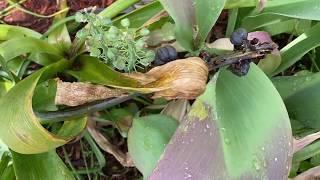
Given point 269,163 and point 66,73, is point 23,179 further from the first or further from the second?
point 269,163

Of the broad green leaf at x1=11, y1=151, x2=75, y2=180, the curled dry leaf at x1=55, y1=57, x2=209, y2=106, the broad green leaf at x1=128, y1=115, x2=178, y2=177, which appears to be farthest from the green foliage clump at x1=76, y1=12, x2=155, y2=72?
the broad green leaf at x1=11, y1=151, x2=75, y2=180

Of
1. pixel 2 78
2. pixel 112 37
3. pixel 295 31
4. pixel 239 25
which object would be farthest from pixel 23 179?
pixel 295 31

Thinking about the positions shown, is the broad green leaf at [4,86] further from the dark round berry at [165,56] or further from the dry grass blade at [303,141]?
Result: the dry grass blade at [303,141]

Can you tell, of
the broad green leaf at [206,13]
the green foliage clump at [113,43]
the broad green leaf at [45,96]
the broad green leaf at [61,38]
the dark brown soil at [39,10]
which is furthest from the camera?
the dark brown soil at [39,10]

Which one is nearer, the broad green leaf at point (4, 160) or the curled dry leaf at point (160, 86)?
the curled dry leaf at point (160, 86)

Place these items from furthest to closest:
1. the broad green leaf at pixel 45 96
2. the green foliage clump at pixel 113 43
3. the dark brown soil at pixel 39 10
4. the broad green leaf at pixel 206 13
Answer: the dark brown soil at pixel 39 10 < the broad green leaf at pixel 45 96 < the broad green leaf at pixel 206 13 < the green foliage clump at pixel 113 43

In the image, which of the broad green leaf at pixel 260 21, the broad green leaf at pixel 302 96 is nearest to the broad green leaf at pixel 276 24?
the broad green leaf at pixel 260 21

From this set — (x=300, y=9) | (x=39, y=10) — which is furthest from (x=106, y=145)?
(x=300, y=9)

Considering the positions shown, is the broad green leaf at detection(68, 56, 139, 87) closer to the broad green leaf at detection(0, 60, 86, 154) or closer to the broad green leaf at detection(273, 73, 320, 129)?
the broad green leaf at detection(0, 60, 86, 154)
